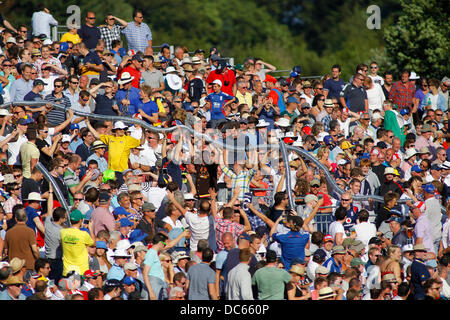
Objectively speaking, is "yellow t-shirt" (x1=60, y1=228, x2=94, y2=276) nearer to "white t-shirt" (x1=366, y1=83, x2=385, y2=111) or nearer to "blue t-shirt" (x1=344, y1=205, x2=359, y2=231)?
"blue t-shirt" (x1=344, y1=205, x2=359, y2=231)

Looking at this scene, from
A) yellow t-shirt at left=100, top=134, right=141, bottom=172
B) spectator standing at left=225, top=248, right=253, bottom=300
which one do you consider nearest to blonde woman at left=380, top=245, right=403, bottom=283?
spectator standing at left=225, top=248, right=253, bottom=300

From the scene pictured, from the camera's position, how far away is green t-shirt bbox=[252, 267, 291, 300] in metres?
14.2

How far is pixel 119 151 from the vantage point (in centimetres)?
1839

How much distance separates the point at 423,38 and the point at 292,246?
23.8 meters

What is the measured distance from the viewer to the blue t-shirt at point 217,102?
70.5 feet

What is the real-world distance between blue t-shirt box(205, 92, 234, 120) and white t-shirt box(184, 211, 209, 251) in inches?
222

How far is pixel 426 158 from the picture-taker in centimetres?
2120

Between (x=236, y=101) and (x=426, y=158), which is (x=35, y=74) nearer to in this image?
(x=236, y=101)

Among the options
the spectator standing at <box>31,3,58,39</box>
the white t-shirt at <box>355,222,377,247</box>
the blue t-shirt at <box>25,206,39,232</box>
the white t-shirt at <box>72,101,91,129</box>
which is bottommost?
the white t-shirt at <box>355,222,377,247</box>

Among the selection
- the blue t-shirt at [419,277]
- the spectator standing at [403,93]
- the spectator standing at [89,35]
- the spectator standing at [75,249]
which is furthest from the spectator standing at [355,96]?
the spectator standing at [75,249]

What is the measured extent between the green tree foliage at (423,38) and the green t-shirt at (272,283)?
78.7 ft

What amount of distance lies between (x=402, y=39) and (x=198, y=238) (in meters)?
25.0

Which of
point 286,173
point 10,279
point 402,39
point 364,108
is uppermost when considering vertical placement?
point 402,39

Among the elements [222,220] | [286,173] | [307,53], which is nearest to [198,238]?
[222,220]
